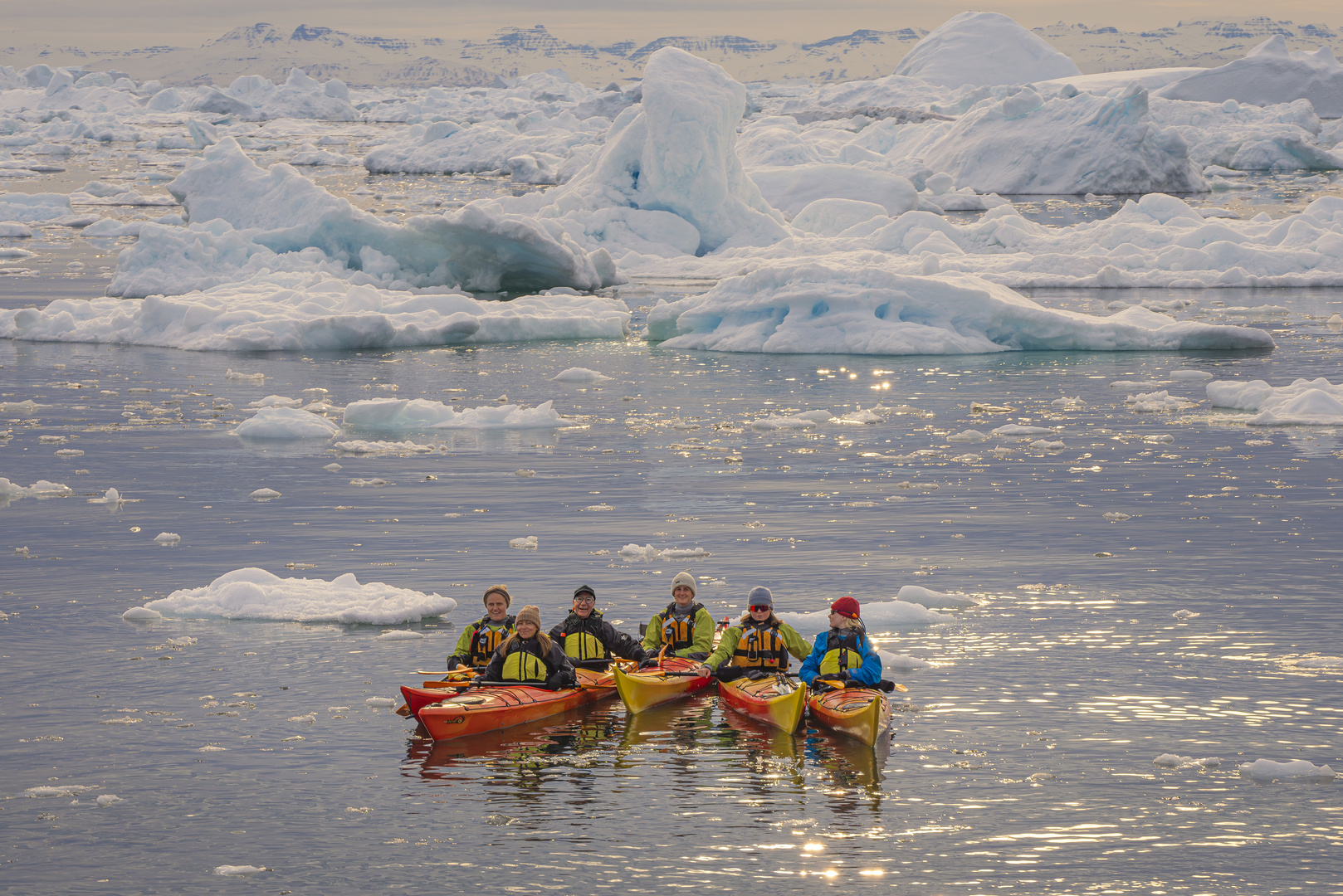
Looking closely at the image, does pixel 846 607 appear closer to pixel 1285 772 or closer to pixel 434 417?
pixel 1285 772

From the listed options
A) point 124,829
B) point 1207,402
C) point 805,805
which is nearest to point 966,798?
point 805,805

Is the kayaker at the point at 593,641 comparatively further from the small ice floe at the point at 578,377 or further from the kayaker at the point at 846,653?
the small ice floe at the point at 578,377

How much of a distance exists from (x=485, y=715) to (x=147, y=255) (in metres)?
21.5

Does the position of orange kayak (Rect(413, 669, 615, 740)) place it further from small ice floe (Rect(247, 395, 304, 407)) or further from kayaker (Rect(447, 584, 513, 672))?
small ice floe (Rect(247, 395, 304, 407))

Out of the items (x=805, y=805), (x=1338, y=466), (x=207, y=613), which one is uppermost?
(x=1338, y=466)

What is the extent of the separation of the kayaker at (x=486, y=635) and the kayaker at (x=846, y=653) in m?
1.78

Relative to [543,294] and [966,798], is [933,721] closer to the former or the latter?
[966,798]

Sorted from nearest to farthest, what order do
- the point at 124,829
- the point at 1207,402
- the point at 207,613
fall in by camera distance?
the point at 124,829, the point at 207,613, the point at 1207,402

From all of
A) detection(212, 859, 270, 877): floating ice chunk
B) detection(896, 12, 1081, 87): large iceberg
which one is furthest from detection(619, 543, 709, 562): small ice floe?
detection(896, 12, 1081, 87): large iceberg

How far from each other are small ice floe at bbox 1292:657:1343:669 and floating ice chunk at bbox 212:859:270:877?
5.99m

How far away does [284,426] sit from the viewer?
624 inches

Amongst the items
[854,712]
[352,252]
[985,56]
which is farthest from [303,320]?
[985,56]

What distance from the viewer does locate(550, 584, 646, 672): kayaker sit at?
8.97 m

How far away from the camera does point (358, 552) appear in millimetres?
11383
